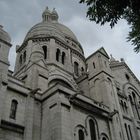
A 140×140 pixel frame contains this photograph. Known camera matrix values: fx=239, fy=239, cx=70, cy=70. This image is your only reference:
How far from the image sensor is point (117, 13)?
6902mm

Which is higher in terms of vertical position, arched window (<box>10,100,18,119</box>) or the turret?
the turret

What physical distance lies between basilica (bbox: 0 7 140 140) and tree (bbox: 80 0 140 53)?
10.5m

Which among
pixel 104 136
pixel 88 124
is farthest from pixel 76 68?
pixel 88 124

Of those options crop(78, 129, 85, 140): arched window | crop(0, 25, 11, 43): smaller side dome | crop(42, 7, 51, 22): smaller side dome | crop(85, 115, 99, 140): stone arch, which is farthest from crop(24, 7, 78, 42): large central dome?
crop(78, 129, 85, 140): arched window

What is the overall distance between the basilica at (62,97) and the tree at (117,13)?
10.5 m

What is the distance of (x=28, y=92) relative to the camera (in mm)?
19172

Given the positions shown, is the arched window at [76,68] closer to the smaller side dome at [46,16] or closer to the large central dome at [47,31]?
the large central dome at [47,31]

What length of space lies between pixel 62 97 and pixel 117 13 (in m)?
12.0

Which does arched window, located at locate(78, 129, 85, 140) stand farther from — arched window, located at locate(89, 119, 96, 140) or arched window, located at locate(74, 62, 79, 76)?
arched window, located at locate(74, 62, 79, 76)

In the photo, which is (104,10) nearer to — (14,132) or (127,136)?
(14,132)

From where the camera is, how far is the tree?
6.65 m

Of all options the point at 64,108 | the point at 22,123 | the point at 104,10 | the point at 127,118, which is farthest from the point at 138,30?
the point at 127,118

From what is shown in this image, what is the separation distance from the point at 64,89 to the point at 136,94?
14380mm

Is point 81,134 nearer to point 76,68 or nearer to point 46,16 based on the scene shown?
point 76,68
